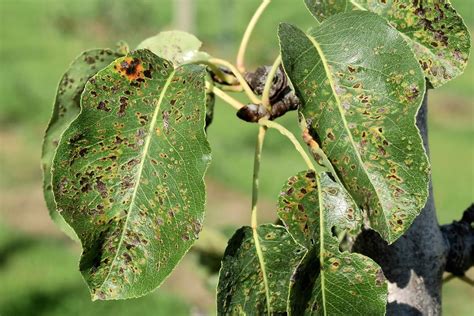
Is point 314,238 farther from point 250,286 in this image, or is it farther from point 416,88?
point 416,88

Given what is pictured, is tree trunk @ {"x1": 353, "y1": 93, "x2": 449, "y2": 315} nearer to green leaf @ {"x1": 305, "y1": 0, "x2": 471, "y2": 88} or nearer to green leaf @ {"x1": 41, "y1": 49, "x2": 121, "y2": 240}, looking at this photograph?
green leaf @ {"x1": 305, "y1": 0, "x2": 471, "y2": 88}

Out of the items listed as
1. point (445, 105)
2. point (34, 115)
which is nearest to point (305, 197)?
point (34, 115)

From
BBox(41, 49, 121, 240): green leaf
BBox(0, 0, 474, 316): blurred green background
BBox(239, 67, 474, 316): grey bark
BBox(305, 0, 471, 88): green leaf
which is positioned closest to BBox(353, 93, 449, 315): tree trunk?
BBox(239, 67, 474, 316): grey bark

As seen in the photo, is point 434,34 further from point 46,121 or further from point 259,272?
point 46,121

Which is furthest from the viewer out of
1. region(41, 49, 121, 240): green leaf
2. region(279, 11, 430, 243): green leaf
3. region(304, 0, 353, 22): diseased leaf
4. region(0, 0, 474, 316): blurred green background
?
region(0, 0, 474, 316): blurred green background

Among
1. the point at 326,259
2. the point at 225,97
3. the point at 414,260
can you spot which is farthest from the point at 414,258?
the point at 225,97

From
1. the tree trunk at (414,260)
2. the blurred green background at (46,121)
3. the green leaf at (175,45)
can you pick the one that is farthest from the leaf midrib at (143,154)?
the blurred green background at (46,121)
